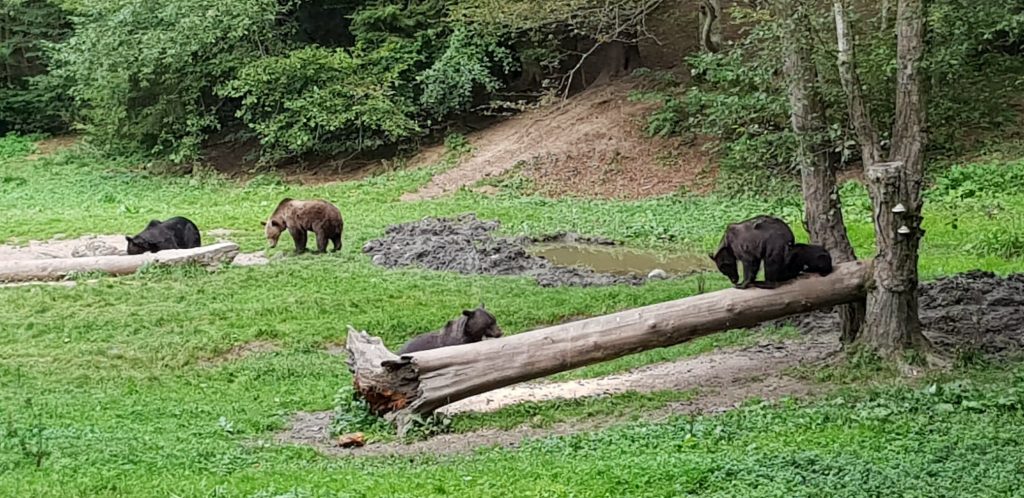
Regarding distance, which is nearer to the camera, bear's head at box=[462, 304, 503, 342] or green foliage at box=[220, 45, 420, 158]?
bear's head at box=[462, 304, 503, 342]

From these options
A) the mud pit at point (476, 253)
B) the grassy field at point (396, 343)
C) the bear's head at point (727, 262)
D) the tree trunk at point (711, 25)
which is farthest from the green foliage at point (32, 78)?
the bear's head at point (727, 262)

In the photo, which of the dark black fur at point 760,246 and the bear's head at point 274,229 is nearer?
the dark black fur at point 760,246

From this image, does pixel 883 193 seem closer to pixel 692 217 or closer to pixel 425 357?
pixel 425 357

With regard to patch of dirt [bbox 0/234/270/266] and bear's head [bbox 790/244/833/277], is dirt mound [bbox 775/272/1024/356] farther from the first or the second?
patch of dirt [bbox 0/234/270/266]

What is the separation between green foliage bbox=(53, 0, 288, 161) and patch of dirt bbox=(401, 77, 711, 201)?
7.64 metres

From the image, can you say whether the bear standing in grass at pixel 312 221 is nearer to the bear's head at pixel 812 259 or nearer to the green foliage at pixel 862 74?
the green foliage at pixel 862 74

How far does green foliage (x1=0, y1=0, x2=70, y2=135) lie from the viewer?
41.7 meters

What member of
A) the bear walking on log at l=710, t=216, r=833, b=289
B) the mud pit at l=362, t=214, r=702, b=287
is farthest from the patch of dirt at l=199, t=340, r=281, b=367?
the bear walking on log at l=710, t=216, r=833, b=289

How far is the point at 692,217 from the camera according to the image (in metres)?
21.0

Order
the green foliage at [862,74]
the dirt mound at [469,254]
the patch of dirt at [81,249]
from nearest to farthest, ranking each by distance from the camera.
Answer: the green foliage at [862,74]
the dirt mound at [469,254]
the patch of dirt at [81,249]

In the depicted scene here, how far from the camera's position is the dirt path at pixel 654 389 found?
8.52 m

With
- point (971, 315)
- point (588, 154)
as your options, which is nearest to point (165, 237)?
point (971, 315)

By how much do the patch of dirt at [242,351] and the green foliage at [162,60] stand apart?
2069cm

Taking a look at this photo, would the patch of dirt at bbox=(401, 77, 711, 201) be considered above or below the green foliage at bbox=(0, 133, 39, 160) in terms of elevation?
below
